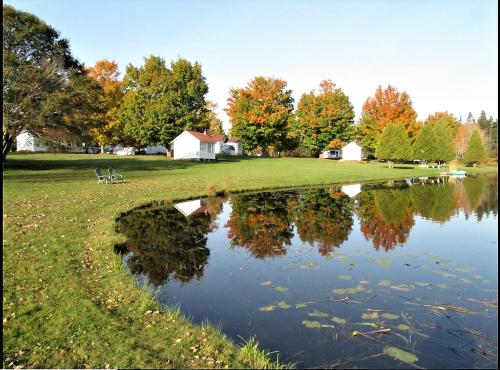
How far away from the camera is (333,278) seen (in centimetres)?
970

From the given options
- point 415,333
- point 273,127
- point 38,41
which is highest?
point 38,41

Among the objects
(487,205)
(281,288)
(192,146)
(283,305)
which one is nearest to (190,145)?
(192,146)

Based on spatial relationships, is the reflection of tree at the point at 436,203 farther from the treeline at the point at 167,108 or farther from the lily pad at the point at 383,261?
the treeline at the point at 167,108

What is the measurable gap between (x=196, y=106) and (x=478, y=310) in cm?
5916

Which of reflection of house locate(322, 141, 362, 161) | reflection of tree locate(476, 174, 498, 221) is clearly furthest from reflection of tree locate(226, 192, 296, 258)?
reflection of house locate(322, 141, 362, 161)

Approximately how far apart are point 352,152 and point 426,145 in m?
19.4

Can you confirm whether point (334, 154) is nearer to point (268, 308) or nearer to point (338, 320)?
point (268, 308)

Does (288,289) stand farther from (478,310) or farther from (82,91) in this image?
(82,91)

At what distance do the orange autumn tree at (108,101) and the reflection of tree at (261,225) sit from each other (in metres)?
45.0

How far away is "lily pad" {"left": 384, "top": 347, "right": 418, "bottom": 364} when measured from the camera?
19.5 feet

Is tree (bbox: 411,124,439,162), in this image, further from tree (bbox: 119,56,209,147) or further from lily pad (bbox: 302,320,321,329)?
lily pad (bbox: 302,320,321,329)

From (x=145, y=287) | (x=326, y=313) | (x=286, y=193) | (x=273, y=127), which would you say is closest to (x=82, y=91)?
(x=286, y=193)

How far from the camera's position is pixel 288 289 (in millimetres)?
8984

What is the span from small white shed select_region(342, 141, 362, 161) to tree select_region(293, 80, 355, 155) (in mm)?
2901
